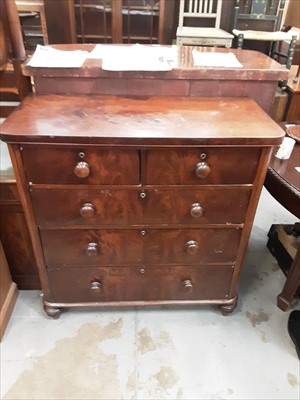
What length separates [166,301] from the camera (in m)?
1.39

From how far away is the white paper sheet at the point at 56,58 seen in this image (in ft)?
3.88

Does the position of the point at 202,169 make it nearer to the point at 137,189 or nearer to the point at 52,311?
the point at 137,189

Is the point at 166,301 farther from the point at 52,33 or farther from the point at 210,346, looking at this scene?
the point at 52,33

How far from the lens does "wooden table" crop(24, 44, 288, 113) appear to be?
1.20 metres

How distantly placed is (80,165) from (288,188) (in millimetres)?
761

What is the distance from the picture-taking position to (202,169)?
1.00 meters

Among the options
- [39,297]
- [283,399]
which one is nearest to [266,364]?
[283,399]

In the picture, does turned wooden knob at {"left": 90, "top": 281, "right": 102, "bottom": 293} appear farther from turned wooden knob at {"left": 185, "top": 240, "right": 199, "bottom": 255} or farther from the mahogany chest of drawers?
turned wooden knob at {"left": 185, "top": 240, "right": 199, "bottom": 255}

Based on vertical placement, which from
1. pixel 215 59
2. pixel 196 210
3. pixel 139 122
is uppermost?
pixel 215 59

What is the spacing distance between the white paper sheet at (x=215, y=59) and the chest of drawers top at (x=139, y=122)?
15cm


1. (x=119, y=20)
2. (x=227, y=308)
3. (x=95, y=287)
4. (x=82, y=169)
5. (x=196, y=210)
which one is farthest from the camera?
(x=119, y=20)

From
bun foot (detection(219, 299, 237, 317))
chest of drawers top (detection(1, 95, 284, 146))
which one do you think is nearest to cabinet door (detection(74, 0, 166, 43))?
chest of drawers top (detection(1, 95, 284, 146))

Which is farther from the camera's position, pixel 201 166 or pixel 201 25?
pixel 201 25

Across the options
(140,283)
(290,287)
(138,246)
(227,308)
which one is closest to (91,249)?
(138,246)
